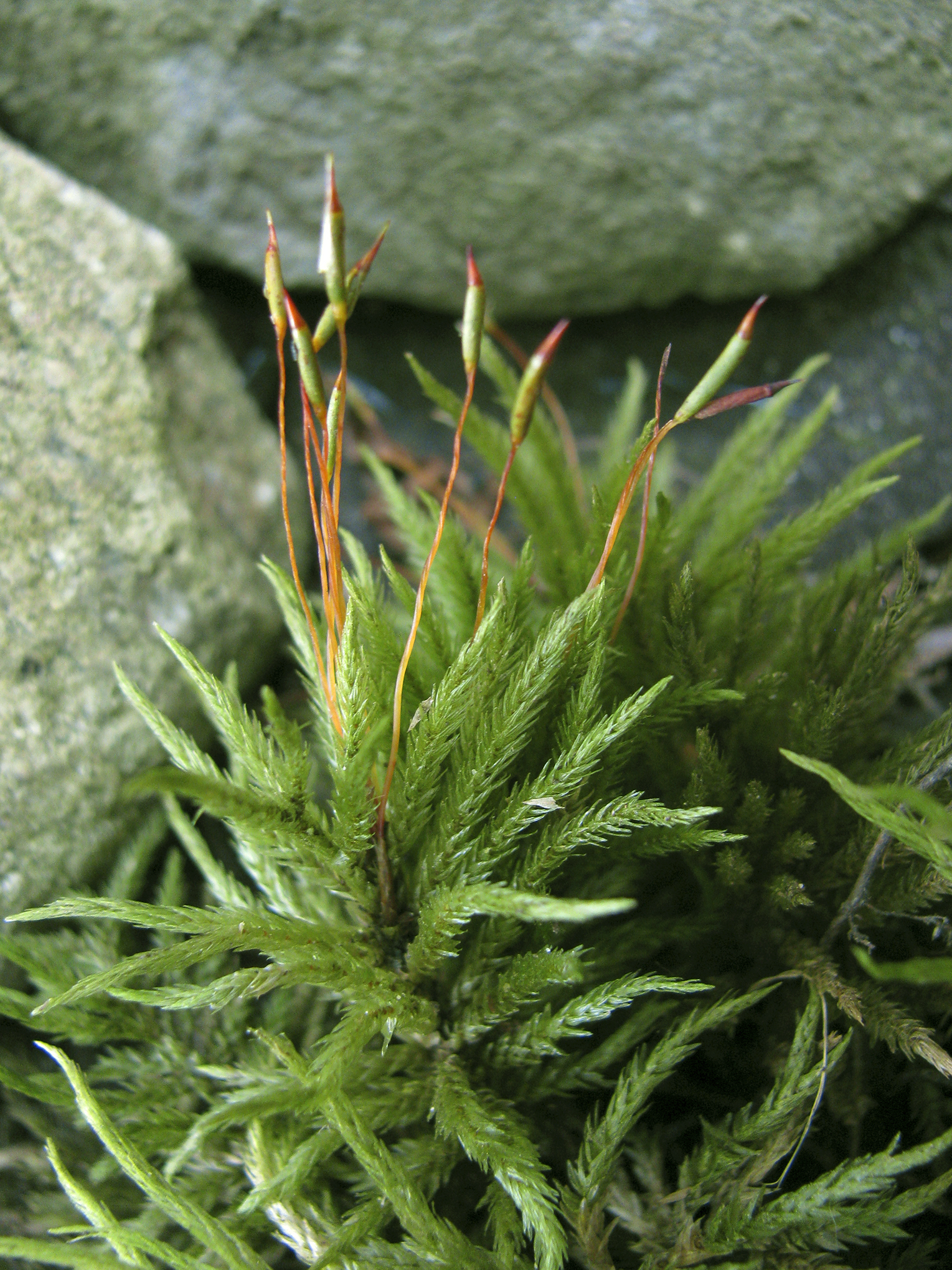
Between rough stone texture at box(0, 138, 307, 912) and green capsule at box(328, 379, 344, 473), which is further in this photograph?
rough stone texture at box(0, 138, 307, 912)

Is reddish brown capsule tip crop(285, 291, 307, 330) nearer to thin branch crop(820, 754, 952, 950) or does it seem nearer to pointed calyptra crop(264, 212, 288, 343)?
pointed calyptra crop(264, 212, 288, 343)

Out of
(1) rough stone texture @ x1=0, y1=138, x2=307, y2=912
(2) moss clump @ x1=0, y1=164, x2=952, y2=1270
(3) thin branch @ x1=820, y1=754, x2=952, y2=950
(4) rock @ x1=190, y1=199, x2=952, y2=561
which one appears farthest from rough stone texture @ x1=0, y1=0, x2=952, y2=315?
(3) thin branch @ x1=820, y1=754, x2=952, y2=950

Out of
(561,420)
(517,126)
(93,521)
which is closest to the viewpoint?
(93,521)

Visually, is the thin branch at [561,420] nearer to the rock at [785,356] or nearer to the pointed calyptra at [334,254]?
the rock at [785,356]

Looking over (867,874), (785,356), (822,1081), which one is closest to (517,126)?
(785,356)

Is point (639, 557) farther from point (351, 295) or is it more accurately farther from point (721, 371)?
point (351, 295)

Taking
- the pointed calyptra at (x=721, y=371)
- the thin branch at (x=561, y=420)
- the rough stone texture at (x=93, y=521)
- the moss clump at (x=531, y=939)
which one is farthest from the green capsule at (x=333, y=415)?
the thin branch at (x=561, y=420)
